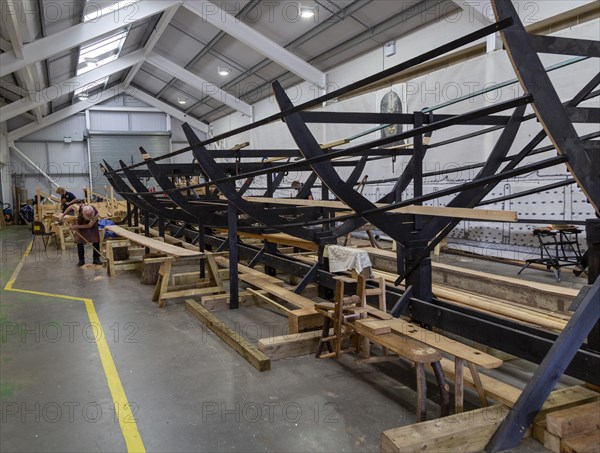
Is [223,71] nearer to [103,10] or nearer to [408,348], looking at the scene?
[103,10]

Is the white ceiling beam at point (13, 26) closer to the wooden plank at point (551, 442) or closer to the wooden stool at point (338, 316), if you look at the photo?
the wooden stool at point (338, 316)

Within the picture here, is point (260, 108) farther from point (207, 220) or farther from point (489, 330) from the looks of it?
point (489, 330)

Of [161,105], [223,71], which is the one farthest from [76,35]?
[161,105]

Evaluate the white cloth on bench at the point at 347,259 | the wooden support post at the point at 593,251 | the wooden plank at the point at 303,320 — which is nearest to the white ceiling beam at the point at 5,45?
the white cloth on bench at the point at 347,259

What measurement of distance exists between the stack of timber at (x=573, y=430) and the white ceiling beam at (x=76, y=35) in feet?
Answer: 37.7

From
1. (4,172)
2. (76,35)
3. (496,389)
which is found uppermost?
(76,35)

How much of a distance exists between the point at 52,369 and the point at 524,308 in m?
3.65

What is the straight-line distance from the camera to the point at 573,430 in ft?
6.21

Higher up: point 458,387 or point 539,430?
point 458,387

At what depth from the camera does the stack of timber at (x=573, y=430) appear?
1.83m

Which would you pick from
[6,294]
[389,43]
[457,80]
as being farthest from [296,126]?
[389,43]

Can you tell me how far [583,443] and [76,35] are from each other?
1200cm

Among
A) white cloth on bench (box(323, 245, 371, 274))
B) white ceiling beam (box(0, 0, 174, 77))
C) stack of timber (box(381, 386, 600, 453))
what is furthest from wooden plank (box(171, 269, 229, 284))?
white ceiling beam (box(0, 0, 174, 77))

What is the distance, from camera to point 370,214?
271cm
